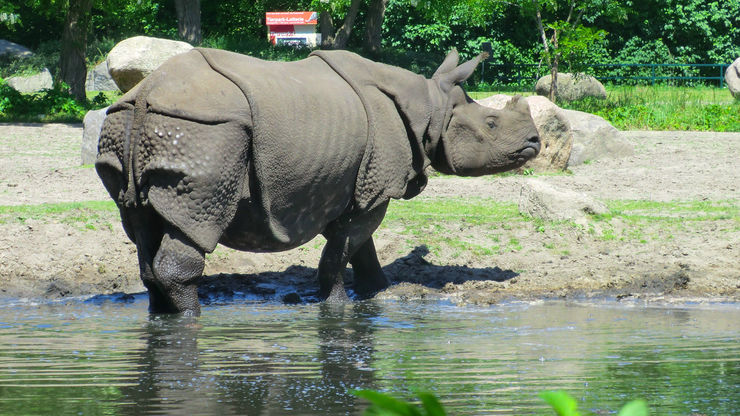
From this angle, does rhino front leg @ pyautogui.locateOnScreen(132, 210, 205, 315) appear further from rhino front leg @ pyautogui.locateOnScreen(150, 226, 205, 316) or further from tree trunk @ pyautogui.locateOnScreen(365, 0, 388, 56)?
tree trunk @ pyautogui.locateOnScreen(365, 0, 388, 56)

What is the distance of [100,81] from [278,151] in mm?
21765

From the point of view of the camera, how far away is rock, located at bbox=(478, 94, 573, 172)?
14.5 m

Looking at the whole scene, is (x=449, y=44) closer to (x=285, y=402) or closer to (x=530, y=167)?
(x=530, y=167)

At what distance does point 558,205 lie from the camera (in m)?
10.7

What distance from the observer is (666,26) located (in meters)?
33.1

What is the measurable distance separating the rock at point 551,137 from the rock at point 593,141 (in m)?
0.70

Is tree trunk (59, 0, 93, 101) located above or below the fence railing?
above

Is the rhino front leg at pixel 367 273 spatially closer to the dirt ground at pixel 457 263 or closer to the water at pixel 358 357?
the dirt ground at pixel 457 263

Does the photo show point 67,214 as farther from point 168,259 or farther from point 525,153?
point 525,153

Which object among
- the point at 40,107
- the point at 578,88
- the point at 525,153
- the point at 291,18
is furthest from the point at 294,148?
the point at 291,18

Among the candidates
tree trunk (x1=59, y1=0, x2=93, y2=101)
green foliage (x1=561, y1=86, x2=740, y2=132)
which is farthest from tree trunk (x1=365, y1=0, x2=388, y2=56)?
tree trunk (x1=59, y1=0, x2=93, y2=101)

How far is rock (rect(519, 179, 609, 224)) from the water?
7.43 feet

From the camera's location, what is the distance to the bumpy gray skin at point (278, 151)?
22.1 ft

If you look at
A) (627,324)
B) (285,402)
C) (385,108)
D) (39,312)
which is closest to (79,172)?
(39,312)
